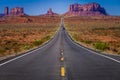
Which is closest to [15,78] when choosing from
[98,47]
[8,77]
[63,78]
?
[8,77]

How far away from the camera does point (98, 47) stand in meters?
28.2

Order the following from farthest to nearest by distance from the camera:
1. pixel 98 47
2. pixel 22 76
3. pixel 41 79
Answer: pixel 98 47, pixel 22 76, pixel 41 79

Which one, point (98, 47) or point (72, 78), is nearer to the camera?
point (72, 78)

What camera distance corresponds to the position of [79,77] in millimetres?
9562

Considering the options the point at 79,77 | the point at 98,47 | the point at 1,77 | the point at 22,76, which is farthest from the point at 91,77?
the point at 98,47

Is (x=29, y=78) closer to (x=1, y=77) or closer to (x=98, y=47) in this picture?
(x=1, y=77)

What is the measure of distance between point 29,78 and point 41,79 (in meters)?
0.47

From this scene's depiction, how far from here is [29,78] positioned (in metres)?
9.37

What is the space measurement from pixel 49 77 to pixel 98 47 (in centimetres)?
1905

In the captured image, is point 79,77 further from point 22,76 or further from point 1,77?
point 1,77

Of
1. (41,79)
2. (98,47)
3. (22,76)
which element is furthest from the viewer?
(98,47)

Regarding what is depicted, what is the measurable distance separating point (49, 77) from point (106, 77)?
2.03 meters

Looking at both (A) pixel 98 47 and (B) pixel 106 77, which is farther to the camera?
(A) pixel 98 47

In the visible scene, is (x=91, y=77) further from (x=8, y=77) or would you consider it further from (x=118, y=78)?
(x=8, y=77)
